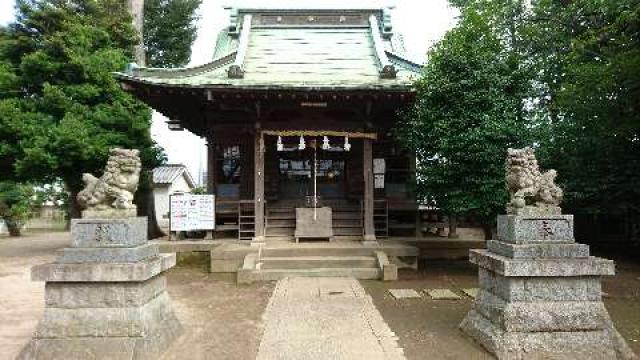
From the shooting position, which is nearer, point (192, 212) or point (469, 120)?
point (469, 120)

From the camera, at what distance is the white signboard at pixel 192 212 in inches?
498

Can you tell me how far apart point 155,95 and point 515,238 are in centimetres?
1031

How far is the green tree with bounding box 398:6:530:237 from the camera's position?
987cm

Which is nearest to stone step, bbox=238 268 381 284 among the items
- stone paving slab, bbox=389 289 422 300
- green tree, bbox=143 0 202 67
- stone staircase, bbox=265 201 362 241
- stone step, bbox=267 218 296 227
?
stone paving slab, bbox=389 289 422 300

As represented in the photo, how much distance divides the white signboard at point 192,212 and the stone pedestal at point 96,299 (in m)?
7.42

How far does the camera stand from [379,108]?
44.8 feet

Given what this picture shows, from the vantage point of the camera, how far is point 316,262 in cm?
1109

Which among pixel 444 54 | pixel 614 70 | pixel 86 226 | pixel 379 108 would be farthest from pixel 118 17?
pixel 614 70

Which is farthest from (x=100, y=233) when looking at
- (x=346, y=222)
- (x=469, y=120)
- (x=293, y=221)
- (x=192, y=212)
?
(x=346, y=222)

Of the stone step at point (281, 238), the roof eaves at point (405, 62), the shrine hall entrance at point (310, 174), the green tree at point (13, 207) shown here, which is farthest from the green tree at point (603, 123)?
the green tree at point (13, 207)

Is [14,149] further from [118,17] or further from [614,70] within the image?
[614,70]

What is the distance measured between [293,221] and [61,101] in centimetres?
869

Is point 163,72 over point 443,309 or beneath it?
over

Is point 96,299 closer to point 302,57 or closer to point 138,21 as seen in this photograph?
point 302,57
